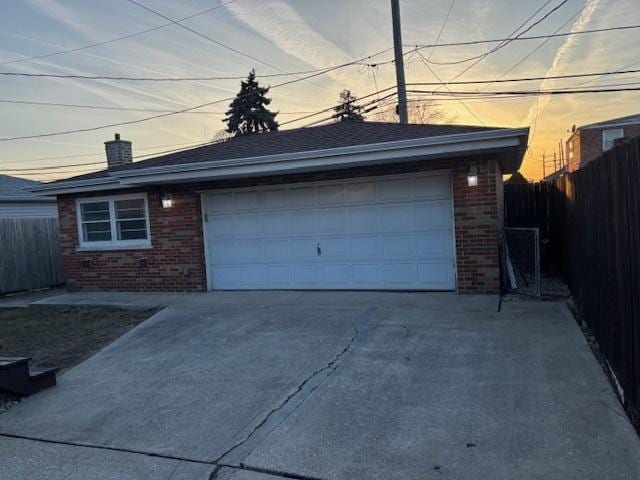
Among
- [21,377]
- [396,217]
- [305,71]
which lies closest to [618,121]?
[305,71]

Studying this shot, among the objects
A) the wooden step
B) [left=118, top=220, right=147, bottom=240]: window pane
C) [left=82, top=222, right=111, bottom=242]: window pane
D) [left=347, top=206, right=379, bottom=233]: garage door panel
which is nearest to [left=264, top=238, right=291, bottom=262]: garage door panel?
[left=347, top=206, right=379, bottom=233]: garage door panel

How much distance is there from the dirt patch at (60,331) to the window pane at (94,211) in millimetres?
2409

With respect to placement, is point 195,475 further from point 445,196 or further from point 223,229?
point 223,229

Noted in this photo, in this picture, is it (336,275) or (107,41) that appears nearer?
(336,275)

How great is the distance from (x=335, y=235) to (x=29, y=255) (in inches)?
381

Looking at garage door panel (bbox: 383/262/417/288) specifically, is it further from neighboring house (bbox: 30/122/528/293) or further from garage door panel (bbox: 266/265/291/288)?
garage door panel (bbox: 266/265/291/288)

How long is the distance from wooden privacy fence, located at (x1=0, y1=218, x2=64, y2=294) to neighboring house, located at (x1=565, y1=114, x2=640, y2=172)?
26.0 metres

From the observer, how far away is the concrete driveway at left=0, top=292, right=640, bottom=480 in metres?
3.55

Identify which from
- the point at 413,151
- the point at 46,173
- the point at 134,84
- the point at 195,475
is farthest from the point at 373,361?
the point at 46,173

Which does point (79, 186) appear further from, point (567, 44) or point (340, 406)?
point (567, 44)

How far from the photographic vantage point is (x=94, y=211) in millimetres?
11961

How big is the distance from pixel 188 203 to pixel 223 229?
38.2 inches

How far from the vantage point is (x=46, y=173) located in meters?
31.8

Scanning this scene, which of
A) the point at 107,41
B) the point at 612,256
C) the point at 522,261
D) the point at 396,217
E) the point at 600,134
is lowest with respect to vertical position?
the point at 522,261
